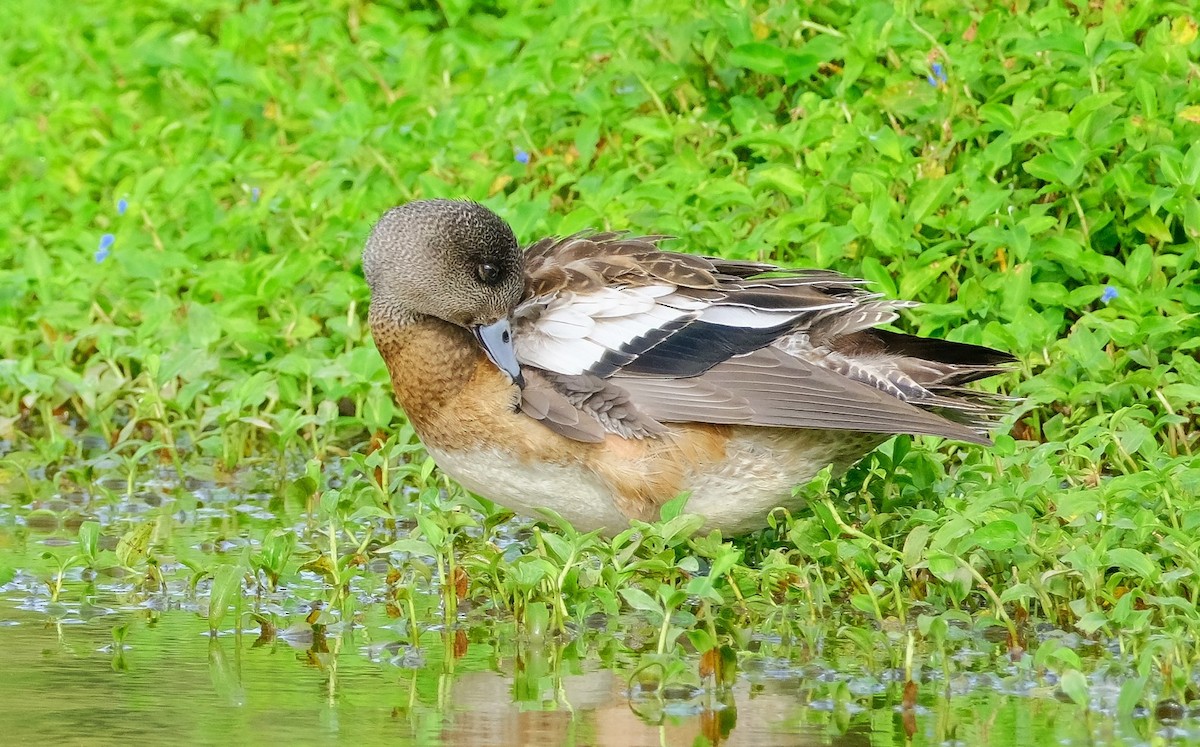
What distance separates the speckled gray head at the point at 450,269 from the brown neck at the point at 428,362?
0.12ft

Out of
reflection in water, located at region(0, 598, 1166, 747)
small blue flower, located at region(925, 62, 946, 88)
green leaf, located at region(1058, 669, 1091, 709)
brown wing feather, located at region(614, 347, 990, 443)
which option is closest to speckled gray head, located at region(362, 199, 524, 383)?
brown wing feather, located at region(614, 347, 990, 443)

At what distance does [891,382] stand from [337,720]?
2114mm

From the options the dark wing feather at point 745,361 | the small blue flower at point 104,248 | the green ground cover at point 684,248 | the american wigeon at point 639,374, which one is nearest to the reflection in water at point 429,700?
the green ground cover at point 684,248

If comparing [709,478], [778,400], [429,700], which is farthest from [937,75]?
[429,700]

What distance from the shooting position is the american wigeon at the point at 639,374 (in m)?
5.60

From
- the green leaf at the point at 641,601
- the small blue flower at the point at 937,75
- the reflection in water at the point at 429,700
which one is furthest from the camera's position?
the small blue flower at the point at 937,75

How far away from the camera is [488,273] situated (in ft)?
19.1

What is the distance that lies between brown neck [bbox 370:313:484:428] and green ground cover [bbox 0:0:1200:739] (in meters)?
0.31

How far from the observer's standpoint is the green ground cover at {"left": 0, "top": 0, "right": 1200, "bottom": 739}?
5141 mm

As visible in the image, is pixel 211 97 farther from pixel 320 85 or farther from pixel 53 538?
pixel 53 538

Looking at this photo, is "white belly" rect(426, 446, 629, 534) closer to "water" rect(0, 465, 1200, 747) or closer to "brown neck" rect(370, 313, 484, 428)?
"brown neck" rect(370, 313, 484, 428)

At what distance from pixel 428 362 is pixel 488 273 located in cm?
32

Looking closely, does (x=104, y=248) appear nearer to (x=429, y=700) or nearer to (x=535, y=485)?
(x=535, y=485)

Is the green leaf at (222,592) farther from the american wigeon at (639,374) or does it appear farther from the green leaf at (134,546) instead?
the american wigeon at (639,374)
